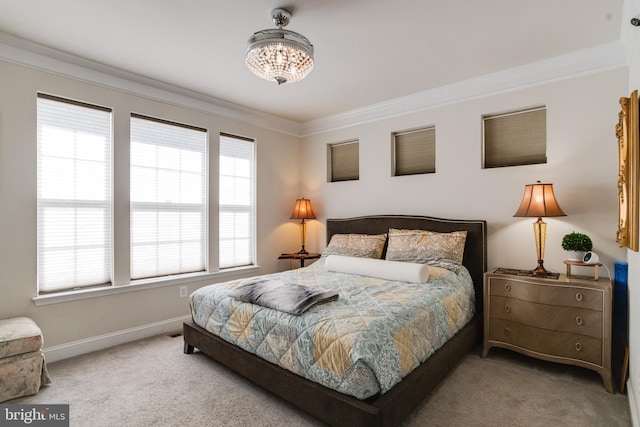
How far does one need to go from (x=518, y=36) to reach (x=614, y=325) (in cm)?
231

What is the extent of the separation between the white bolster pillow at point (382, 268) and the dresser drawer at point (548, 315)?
701 millimetres

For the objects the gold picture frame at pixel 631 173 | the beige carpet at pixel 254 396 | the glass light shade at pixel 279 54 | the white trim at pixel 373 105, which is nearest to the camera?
the gold picture frame at pixel 631 173

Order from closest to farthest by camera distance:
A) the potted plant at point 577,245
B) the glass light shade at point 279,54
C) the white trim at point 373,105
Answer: the glass light shade at point 279,54 → the potted plant at point 577,245 → the white trim at point 373,105

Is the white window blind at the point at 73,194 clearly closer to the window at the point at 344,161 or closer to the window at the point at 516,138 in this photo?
the window at the point at 344,161

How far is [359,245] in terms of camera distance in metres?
3.72

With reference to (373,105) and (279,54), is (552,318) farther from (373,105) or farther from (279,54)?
(373,105)

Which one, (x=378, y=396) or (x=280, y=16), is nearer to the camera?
(x=378, y=396)

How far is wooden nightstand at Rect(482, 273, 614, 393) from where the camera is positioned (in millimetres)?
2316

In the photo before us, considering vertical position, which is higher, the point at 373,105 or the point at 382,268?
the point at 373,105

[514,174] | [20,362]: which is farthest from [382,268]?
[20,362]

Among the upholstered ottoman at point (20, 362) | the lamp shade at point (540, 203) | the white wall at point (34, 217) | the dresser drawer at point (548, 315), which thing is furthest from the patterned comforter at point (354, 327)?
the upholstered ottoman at point (20, 362)

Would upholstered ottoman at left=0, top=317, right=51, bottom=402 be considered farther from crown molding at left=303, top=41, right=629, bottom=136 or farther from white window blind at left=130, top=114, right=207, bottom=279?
crown molding at left=303, top=41, right=629, bottom=136

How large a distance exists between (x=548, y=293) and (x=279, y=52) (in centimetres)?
265

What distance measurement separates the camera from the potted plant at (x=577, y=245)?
2.53 metres
